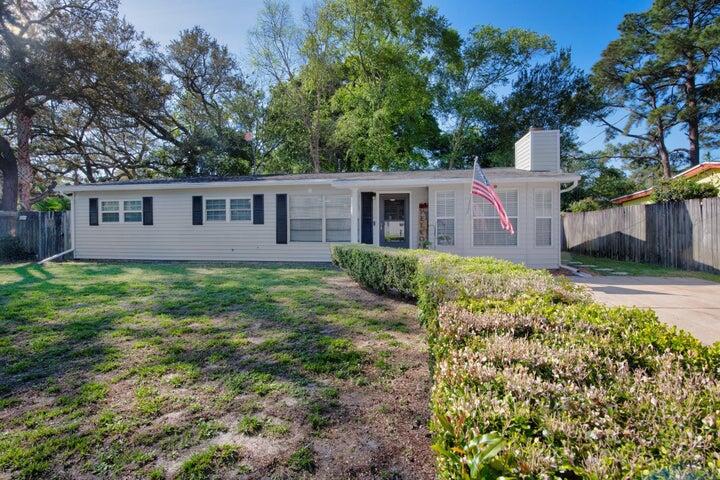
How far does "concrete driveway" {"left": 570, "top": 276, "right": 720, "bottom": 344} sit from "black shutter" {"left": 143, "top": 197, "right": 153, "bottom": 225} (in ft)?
41.7

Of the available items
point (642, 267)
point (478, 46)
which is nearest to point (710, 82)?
point (478, 46)

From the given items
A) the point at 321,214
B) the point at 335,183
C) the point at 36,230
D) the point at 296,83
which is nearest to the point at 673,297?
the point at 335,183

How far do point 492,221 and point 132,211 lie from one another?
11625 millimetres

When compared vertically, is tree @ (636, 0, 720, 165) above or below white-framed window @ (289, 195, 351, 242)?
above

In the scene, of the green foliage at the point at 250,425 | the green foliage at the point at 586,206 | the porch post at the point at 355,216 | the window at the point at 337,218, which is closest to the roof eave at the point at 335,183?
the porch post at the point at 355,216

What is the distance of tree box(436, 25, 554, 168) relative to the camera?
896 inches

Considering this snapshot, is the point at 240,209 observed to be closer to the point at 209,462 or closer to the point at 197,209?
the point at 197,209

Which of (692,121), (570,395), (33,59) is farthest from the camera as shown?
(692,121)

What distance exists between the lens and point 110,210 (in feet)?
44.6

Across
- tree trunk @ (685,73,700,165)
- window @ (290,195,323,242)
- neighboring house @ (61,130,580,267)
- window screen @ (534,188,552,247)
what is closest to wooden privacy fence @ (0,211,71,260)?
neighboring house @ (61,130,580,267)

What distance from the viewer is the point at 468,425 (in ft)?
4.17

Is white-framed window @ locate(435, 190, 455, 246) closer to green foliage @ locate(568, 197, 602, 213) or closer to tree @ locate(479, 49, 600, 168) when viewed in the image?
green foliage @ locate(568, 197, 602, 213)

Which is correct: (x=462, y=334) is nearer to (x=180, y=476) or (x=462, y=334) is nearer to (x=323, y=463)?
(x=323, y=463)

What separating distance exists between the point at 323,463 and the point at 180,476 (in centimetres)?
74
